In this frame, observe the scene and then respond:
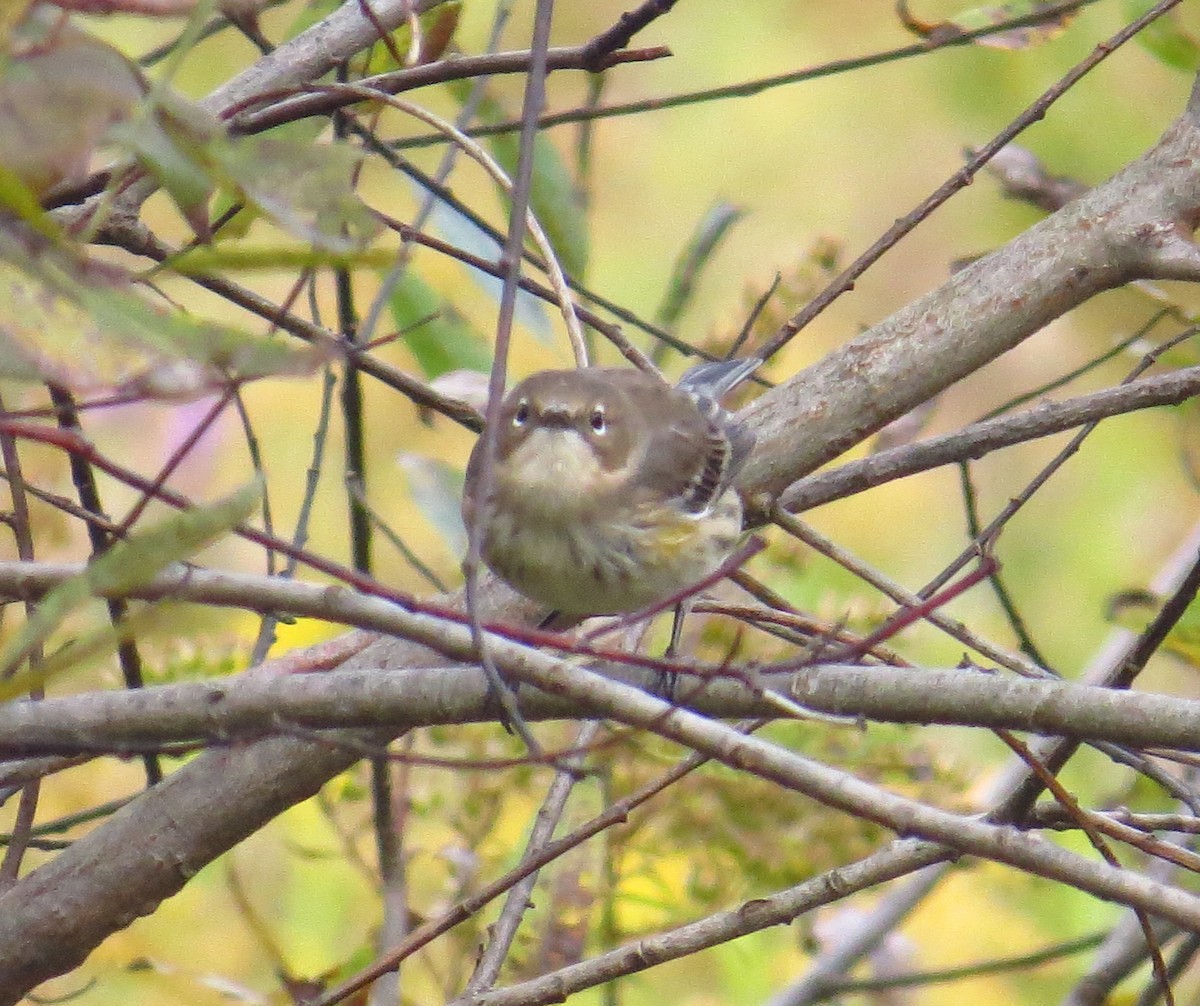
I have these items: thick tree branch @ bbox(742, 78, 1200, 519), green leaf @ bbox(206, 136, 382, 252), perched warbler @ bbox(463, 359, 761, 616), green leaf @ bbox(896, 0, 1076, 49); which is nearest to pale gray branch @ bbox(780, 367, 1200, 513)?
thick tree branch @ bbox(742, 78, 1200, 519)

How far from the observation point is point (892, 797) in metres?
1.26

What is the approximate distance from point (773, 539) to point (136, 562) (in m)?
2.49

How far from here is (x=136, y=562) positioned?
1003 millimetres

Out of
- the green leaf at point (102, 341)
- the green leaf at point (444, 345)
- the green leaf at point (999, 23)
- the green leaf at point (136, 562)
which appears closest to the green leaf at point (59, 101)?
the green leaf at point (102, 341)

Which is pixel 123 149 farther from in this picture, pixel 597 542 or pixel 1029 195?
pixel 1029 195

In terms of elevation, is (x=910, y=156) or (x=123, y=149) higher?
(x=910, y=156)

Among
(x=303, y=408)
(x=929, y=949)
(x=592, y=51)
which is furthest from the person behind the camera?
(x=303, y=408)

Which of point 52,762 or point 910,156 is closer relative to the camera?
point 52,762

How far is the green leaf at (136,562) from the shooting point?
983mm

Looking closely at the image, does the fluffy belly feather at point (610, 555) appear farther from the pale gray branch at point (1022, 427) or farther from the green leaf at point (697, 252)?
the green leaf at point (697, 252)

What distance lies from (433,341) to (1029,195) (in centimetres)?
102

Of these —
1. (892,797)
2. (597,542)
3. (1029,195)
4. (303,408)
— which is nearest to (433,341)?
(597,542)

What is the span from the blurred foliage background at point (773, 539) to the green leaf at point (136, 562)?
1493mm

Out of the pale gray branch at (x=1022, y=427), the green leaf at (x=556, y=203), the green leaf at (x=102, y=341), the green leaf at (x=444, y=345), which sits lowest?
the green leaf at (x=102, y=341)
